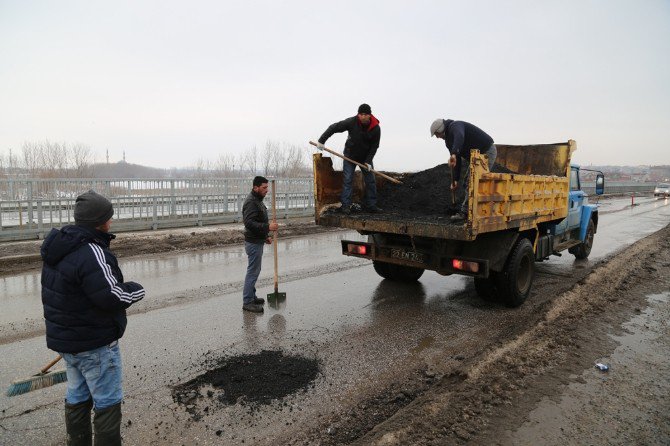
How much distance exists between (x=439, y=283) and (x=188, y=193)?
9.89m

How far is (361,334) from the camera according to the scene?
16.5 ft

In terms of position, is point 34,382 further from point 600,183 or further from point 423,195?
point 600,183

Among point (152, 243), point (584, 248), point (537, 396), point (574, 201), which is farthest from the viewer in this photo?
point (152, 243)

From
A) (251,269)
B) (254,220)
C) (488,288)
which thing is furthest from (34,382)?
(488,288)

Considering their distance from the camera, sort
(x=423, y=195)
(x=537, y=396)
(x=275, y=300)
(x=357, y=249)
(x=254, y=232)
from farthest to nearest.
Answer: (x=423, y=195), (x=357, y=249), (x=275, y=300), (x=254, y=232), (x=537, y=396)

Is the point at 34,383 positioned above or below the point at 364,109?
below

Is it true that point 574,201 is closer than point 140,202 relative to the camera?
Yes

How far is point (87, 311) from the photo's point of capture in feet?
8.21

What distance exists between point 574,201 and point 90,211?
861 centimetres

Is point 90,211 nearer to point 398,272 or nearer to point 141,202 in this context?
point 398,272

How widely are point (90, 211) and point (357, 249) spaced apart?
4.19m

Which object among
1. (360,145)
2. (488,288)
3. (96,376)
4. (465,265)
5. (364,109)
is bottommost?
(488,288)

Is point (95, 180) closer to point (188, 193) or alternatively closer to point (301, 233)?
point (188, 193)

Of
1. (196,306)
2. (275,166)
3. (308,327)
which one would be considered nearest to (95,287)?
(308,327)
